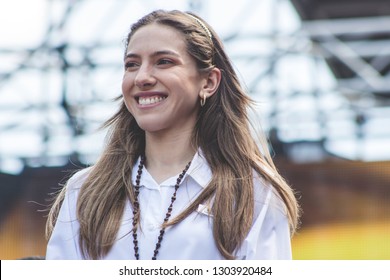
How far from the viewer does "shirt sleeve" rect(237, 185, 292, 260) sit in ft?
8.24

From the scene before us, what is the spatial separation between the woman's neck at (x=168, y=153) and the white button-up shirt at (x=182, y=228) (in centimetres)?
2

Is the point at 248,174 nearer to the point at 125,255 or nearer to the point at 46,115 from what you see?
the point at 125,255

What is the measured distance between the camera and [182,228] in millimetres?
2516

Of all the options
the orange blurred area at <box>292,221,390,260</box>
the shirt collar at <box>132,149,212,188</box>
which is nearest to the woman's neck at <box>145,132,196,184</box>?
the shirt collar at <box>132,149,212,188</box>

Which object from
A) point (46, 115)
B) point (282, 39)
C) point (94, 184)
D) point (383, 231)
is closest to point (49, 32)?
point (46, 115)

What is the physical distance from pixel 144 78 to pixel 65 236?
420 mm

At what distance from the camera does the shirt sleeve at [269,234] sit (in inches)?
98.9

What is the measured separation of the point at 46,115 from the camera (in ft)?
24.0

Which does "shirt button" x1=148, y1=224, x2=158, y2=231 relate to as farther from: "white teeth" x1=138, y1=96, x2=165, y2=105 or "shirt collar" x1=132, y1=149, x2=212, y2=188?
"white teeth" x1=138, y1=96, x2=165, y2=105

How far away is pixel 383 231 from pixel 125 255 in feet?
15.5

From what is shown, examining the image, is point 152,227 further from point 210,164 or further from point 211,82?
point 211,82

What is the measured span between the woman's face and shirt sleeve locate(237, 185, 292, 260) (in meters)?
0.28

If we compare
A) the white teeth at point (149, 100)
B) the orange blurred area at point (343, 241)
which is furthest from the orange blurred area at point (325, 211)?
the white teeth at point (149, 100)
